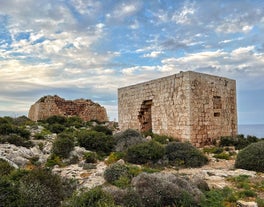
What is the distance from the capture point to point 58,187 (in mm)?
5625

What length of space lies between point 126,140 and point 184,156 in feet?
10.8

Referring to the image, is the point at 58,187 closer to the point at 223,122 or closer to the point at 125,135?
the point at 125,135

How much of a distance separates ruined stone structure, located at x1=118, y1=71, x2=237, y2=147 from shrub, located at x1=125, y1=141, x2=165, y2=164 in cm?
396

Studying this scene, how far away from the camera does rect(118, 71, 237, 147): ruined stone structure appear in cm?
1428

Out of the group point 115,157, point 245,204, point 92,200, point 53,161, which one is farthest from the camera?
point 115,157

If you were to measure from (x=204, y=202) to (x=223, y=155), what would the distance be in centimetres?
683

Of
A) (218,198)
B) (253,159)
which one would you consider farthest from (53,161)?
(253,159)

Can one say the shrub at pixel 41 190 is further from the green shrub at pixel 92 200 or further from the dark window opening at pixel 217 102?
the dark window opening at pixel 217 102

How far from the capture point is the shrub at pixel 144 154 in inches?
403

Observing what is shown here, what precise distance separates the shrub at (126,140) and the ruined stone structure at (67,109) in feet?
50.9

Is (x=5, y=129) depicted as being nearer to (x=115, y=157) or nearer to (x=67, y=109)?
(x=115, y=157)

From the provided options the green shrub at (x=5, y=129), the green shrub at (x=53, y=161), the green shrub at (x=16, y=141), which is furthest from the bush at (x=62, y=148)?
the green shrub at (x=5, y=129)

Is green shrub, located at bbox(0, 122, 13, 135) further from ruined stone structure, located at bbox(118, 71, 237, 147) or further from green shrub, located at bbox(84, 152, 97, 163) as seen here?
ruined stone structure, located at bbox(118, 71, 237, 147)

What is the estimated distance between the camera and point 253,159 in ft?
30.1
